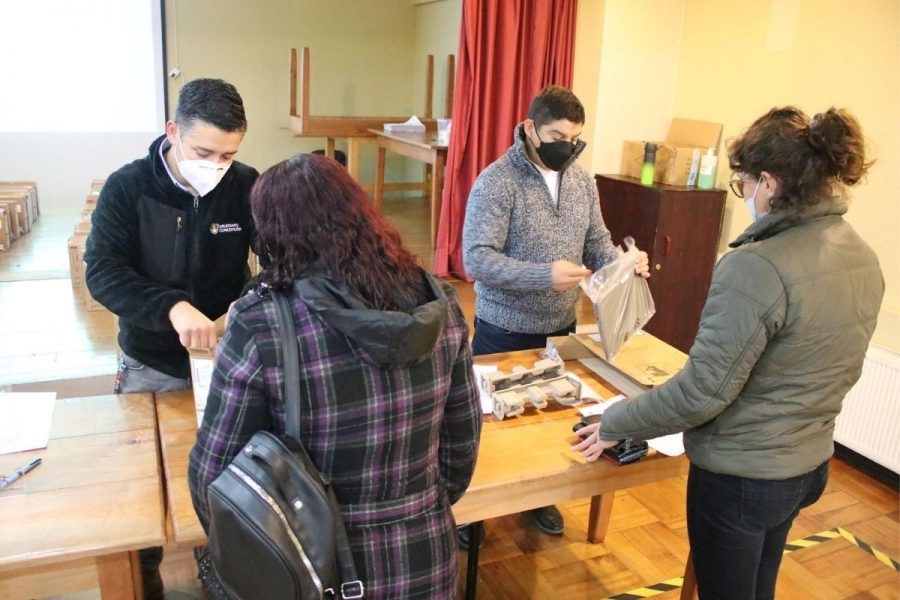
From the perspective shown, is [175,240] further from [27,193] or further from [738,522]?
[27,193]

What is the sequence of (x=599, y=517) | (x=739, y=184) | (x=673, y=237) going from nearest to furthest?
(x=739, y=184)
(x=599, y=517)
(x=673, y=237)

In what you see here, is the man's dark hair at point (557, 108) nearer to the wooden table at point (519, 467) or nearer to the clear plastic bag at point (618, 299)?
the clear plastic bag at point (618, 299)

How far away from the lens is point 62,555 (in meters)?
1.18

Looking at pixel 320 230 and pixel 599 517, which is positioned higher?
pixel 320 230

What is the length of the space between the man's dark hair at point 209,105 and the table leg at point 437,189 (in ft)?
10.0

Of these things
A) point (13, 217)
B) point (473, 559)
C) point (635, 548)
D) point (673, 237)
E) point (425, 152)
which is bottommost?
point (635, 548)

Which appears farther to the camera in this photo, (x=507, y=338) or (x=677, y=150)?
(x=677, y=150)

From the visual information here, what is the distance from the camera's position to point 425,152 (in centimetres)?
481

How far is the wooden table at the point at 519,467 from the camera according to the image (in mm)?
1446

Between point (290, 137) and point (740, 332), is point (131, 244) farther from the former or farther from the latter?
point (290, 137)

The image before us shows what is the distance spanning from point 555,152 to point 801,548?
159cm

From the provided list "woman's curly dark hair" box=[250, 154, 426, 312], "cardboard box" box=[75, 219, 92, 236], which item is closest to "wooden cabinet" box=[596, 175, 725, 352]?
"woman's curly dark hair" box=[250, 154, 426, 312]

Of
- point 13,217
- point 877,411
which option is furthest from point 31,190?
point 877,411

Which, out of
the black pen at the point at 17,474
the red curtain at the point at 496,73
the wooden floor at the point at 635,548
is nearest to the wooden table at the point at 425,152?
the red curtain at the point at 496,73
